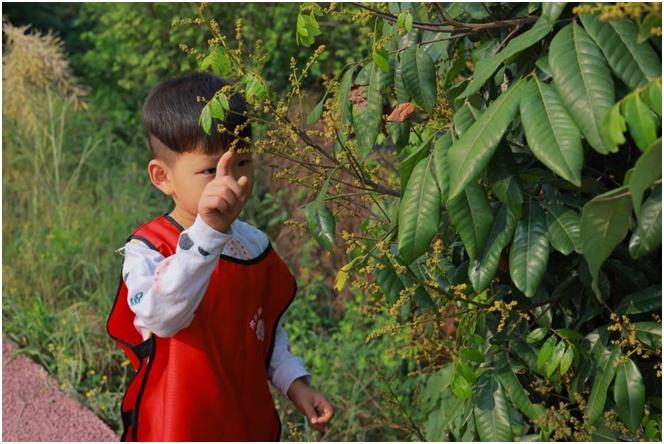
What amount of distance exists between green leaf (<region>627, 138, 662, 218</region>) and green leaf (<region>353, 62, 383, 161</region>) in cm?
91

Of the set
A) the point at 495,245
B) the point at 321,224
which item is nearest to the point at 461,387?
the point at 495,245

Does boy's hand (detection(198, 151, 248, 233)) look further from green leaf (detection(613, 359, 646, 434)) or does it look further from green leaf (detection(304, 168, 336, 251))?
green leaf (detection(613, 359, 646, 434))

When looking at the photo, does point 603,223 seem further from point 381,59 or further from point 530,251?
point 381,59

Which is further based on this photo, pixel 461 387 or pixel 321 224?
pixel 461 387

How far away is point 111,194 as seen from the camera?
6656 millimetres

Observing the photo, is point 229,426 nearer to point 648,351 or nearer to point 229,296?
point 229,296

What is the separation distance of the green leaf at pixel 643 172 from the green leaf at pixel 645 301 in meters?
0.80

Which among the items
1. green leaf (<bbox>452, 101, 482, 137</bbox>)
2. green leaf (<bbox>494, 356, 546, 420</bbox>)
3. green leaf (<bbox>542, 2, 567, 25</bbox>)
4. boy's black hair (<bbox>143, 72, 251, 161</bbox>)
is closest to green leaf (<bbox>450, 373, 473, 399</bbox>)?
green leaf (<bbox>494, 356, 546, 420</bbox>)

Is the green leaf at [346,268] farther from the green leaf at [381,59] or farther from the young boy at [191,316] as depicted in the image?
the green leaf at [381,59]

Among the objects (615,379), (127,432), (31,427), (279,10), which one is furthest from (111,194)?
(615,379)

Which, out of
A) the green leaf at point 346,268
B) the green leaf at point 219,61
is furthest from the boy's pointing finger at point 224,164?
the green leaf at point 346,268

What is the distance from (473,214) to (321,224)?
0.39 meters

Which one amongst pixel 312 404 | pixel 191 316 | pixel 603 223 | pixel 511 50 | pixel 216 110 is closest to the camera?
pixel 603 223

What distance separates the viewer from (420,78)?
7.24 feet
